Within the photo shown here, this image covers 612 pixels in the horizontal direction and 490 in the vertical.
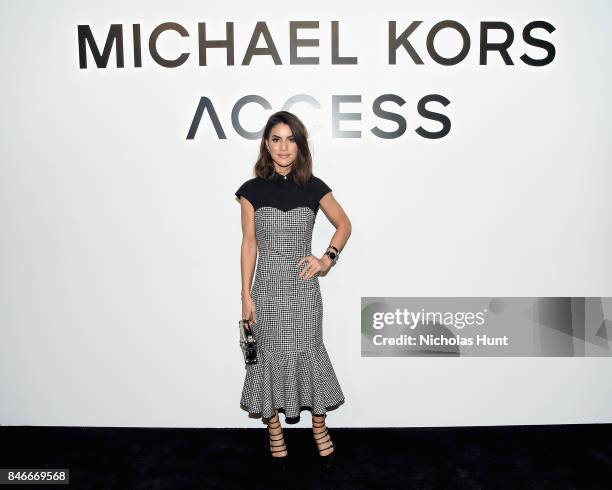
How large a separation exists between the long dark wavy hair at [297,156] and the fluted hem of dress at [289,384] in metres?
0.92

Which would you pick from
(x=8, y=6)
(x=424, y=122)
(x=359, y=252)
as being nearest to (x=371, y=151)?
(x=424, y=122)

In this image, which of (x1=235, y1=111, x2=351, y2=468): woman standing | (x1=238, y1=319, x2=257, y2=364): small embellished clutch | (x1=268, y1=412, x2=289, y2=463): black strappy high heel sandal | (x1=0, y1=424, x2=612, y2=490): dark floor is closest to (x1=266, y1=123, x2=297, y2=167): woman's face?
(x1=235, y1=111, x2=351, y2=468): woman standing

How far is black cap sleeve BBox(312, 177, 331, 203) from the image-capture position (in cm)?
280

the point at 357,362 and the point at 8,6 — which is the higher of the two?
the point at 8,6

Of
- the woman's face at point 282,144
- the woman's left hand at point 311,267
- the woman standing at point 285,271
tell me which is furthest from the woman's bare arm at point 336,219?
the woman's face at point 282,144

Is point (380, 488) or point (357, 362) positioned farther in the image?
point (357, 362)

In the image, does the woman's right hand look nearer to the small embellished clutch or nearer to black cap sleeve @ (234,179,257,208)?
the small embellished clutch

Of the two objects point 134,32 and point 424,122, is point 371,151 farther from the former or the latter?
point 134,32

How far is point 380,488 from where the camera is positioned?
8.58ft

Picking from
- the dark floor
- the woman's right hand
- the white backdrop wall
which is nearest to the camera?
the dark floor

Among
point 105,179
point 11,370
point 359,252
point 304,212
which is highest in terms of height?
point 105,179

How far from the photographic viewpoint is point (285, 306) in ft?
8.96

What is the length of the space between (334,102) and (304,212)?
71 centimetres

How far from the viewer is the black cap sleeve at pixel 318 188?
9.20 feet
